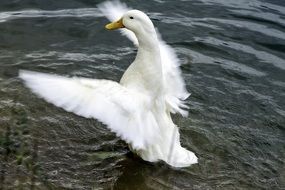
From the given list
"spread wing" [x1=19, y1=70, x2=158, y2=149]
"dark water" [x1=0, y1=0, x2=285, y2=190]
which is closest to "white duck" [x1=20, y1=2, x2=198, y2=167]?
"spread wing" [x1=19, y1=70, x2=158, y2=149]

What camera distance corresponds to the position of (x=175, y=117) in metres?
7.34

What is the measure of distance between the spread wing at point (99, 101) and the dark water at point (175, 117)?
2.98 feet

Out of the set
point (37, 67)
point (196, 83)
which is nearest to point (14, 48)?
point (37, 67)

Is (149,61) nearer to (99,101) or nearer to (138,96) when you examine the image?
(138,96)

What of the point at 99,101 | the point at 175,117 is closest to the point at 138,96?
the point at 99,101

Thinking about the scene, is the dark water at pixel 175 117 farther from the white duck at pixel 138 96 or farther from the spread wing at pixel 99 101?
the spread wing at pixel 99 101

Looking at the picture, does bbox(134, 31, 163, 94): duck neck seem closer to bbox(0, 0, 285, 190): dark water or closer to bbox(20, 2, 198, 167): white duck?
bbox(20, 2, 198, 167): white duck

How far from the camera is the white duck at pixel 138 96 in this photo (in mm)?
4922

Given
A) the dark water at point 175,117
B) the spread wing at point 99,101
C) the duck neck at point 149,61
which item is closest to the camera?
the spread wing at point 99,101

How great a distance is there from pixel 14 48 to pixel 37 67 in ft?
2.45

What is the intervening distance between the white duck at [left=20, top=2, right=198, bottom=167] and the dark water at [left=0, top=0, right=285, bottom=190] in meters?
0.37

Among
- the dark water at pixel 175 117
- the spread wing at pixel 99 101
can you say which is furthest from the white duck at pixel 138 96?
the dark water at pixel 175 117

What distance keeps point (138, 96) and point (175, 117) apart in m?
1.85

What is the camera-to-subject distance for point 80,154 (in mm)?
6152
